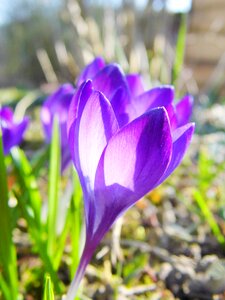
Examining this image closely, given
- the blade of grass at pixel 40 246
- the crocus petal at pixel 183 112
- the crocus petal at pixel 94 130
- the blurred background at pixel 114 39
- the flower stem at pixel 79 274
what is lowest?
the blurred background at pixel 114 39

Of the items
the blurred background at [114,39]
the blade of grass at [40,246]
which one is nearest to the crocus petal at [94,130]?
the blade of grass at [40,246]

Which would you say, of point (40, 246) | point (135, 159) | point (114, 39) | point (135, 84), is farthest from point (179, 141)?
point (114, 39)

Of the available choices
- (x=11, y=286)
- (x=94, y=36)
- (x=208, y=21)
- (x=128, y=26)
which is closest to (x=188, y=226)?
(x=11, y=286)

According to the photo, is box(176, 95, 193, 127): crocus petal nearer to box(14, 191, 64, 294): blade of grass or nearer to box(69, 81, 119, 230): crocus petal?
box(69, 81, 119, 230): crocus petal

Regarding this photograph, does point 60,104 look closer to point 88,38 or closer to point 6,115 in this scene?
point 6,115

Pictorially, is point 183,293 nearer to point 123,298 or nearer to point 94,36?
point 123,298

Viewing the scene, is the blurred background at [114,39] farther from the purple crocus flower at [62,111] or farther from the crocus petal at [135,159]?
the crocus petal at [135,159]

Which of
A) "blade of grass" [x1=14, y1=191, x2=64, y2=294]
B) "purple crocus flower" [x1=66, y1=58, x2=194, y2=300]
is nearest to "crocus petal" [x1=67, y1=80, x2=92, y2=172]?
"purple crocus flower" [x1=66, y1=58, x2=194, y2=300]

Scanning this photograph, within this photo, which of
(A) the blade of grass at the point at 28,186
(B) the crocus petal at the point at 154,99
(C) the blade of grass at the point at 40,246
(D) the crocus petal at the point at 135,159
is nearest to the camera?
(D) the crocus petal at the point at 135,159
